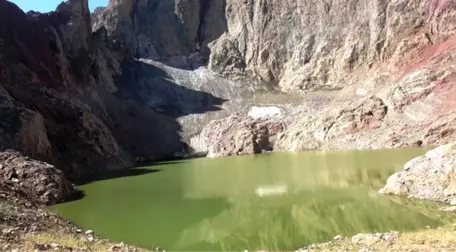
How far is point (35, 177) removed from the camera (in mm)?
33469

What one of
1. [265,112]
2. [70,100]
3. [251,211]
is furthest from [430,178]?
[265,112]

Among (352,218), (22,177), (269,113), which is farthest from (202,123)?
(352,218)

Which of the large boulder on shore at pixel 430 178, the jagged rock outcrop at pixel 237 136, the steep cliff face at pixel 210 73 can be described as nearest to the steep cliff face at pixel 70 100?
the steep cliff face at pixel 210 73

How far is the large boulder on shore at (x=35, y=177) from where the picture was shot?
32.0 metres

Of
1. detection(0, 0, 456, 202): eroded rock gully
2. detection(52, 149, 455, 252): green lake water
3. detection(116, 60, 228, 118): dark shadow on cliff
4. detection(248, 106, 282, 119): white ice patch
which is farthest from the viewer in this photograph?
detection(116, 60, 228, 118): dark shadow on cliff

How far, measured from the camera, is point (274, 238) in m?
18.6

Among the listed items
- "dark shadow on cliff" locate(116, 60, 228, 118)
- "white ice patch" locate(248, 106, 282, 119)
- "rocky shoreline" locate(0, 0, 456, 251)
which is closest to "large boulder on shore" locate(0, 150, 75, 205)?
"rocky shoreline" locate(0, 0, 456, 251)

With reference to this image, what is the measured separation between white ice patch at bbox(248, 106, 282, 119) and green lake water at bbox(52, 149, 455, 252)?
185ft

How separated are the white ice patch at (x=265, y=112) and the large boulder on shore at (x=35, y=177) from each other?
64.7 meters

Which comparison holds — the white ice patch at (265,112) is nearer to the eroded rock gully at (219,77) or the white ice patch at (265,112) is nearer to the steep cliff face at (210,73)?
the eroded rock gully at (219,77)

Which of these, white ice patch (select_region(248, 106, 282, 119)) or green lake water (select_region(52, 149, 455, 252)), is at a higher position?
white ice patch (select_region(248, 106, 282, 119))

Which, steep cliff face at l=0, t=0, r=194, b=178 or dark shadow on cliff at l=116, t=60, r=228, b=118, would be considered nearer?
steep cliff face at l=0, t=0, r=194, b=178

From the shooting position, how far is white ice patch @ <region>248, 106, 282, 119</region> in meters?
96.8

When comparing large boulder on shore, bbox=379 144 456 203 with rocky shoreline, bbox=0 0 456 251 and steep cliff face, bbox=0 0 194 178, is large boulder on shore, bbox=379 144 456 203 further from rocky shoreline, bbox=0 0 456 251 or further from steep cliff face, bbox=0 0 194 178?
steep cliff face, bbox=0 0 194 178
